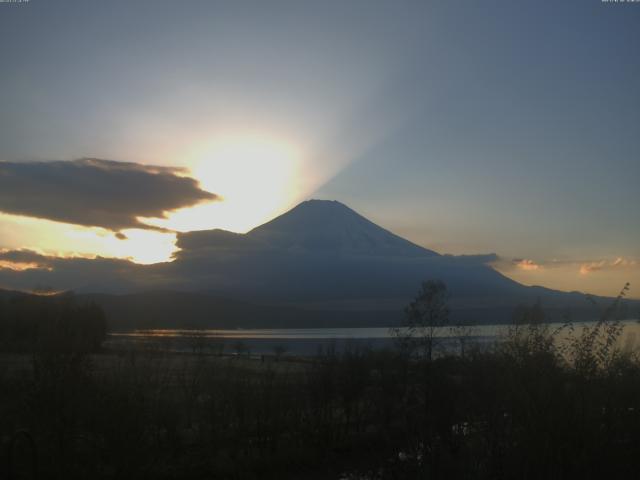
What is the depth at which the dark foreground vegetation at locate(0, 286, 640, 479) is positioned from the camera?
7.72 metres

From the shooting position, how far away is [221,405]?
18.5 metres

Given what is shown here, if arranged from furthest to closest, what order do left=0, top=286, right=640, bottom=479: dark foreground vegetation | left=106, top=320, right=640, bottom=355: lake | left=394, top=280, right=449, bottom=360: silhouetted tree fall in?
left=394, top=280, right=449, bottom=360: silhouetted tree < left=106, top=320, right=640, bottom=355: lake < left=0, top=286, right=640, bottom=479: dark foreground vegetation

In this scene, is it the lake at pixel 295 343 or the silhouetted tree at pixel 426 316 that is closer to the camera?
the lake at pixel 295 343

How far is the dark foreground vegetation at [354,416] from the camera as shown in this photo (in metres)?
7.72

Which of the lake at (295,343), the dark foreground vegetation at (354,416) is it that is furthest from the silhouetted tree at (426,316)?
the lake at (295,343)

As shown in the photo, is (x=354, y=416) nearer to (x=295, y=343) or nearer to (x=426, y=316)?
(x=426, y=316)

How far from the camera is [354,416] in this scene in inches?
883

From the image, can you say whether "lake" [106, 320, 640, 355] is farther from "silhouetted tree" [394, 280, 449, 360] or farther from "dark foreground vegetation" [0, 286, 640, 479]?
"dark foreground vegetation" [0, 286, 640, 479]

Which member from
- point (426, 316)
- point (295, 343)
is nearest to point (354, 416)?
point (426, 316)

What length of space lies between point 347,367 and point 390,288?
569 feet

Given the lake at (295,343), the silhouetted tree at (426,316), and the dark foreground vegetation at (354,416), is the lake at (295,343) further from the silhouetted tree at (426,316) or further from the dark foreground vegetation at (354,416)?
the dark foreground vegetation at (354,416)

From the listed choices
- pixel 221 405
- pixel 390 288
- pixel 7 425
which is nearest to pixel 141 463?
pixel 7 425

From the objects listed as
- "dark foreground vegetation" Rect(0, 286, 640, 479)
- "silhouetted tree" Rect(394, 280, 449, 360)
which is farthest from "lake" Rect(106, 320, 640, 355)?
"dark foreground vegetation" Rect(0, 286, 640, 479)

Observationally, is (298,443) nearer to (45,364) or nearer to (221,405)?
(221,405)
